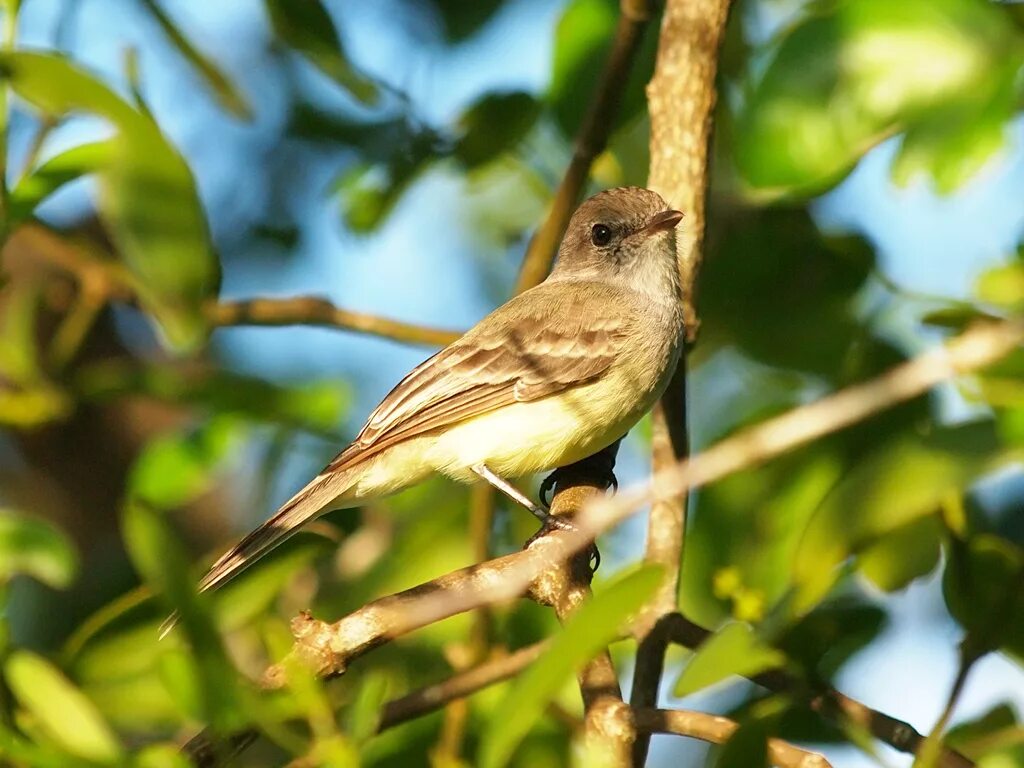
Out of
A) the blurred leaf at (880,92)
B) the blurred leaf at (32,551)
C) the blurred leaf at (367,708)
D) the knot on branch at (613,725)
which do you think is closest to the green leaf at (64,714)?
the blurred leaf at (367,708)

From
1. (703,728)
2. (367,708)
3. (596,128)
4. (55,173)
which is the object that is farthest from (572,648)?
(596,128)

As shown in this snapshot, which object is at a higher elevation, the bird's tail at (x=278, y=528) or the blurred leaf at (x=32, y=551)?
the bird's tail at (x=278, y=528)

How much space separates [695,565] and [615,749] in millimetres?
1048

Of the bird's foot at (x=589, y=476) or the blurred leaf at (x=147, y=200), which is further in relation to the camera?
the bird's foot at (x=589, y=476)

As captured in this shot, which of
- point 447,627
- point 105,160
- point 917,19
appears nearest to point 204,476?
point 447,627

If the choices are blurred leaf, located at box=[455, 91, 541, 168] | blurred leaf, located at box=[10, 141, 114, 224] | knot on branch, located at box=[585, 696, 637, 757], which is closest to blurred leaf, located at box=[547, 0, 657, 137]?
blurred leaf, located at box=[455, 91, 541, 168]

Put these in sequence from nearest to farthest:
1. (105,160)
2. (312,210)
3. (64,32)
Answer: (105,160) → (64,32) → (312,210)

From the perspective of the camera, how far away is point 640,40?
10.6 feet

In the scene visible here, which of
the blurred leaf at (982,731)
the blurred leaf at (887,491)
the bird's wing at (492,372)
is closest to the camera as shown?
the blurred leaf at (887,491)

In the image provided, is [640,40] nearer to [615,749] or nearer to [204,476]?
[204,476]

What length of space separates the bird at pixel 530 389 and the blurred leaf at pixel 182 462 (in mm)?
238

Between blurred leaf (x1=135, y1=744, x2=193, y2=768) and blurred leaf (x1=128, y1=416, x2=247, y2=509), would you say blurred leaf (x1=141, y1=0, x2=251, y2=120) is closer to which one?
blurred leaf (x1=128, y1=416, x2=247, y2=509)

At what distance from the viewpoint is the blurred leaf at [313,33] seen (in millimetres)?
3309

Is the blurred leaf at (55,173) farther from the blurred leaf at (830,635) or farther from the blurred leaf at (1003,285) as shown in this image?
the blurred leaf at (1003,285)
